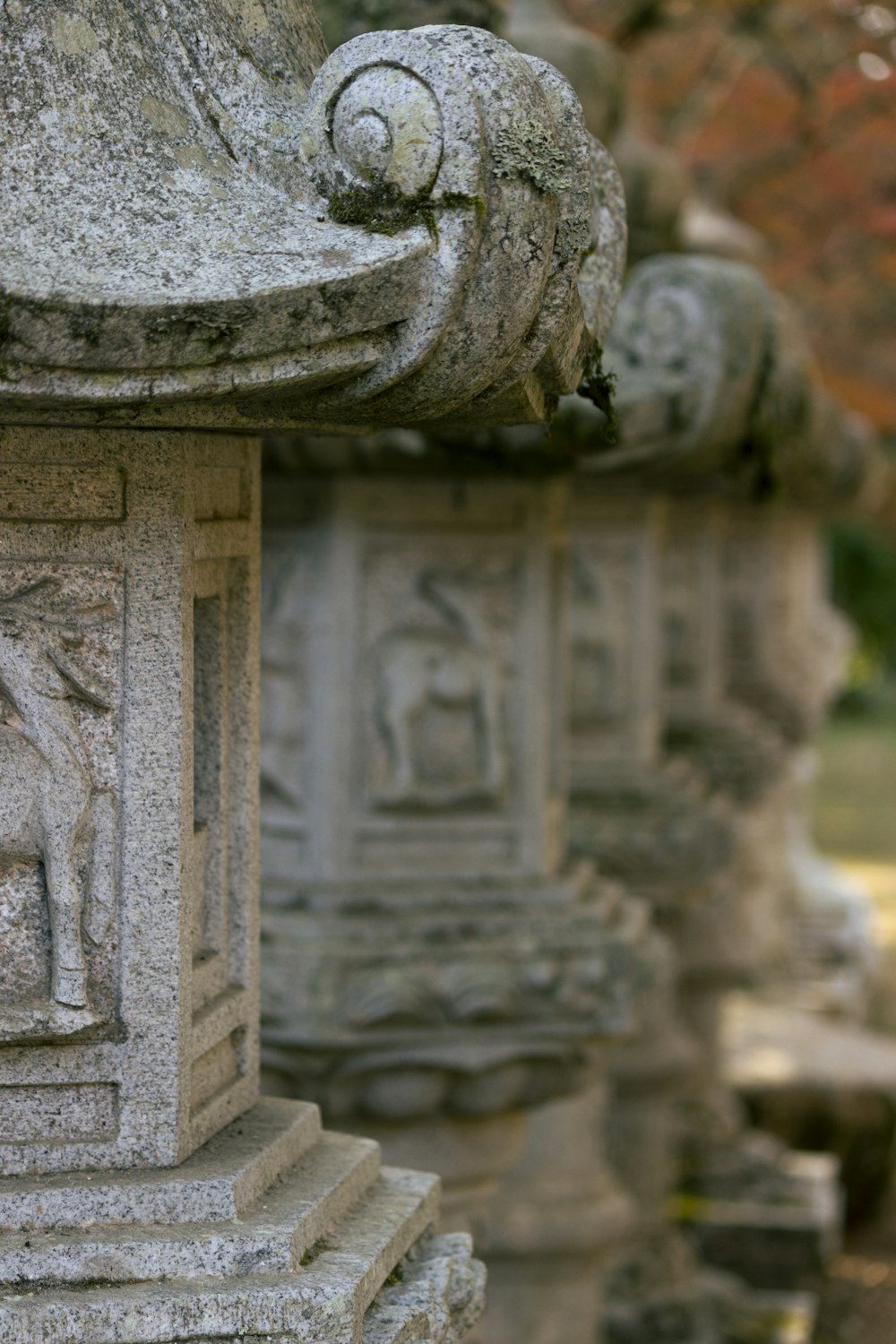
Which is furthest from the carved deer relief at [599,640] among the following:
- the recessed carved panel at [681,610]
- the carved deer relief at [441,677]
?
the recessed carved panel at [681,610]

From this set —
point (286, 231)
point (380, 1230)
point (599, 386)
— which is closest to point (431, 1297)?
point (380, 1230)

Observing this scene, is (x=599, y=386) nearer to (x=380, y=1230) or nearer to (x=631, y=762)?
(x=380, y=1230)

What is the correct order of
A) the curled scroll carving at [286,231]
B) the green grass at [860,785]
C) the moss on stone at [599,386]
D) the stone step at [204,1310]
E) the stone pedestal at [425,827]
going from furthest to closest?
the green grass at [860,785]
the stone pedestal at [425,827]
the moss on stone at [599,386]
the stone step at [204,1310]
the curled scroll carving at [286,231]

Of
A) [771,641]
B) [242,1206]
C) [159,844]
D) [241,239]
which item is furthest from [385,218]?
[771,641]

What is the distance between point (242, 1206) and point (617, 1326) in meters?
4.62

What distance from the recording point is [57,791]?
7.25 ft

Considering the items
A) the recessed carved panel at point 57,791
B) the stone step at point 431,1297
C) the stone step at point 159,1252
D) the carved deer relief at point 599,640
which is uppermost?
the carved deer relief at point 599,640

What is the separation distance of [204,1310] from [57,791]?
56 centimetres

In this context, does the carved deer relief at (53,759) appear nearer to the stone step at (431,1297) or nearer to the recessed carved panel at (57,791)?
the recessed carved panel at (57,791)

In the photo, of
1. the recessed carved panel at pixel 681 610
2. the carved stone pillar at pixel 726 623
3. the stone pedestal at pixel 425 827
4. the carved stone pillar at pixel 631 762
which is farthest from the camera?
the recessed carved panel at pixel 681 610

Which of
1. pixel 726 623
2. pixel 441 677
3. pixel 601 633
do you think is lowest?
pixel 441 677

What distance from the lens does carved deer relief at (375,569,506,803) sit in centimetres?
432

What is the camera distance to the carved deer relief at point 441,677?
4.32 metres

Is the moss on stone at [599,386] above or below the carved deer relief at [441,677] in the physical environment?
above
